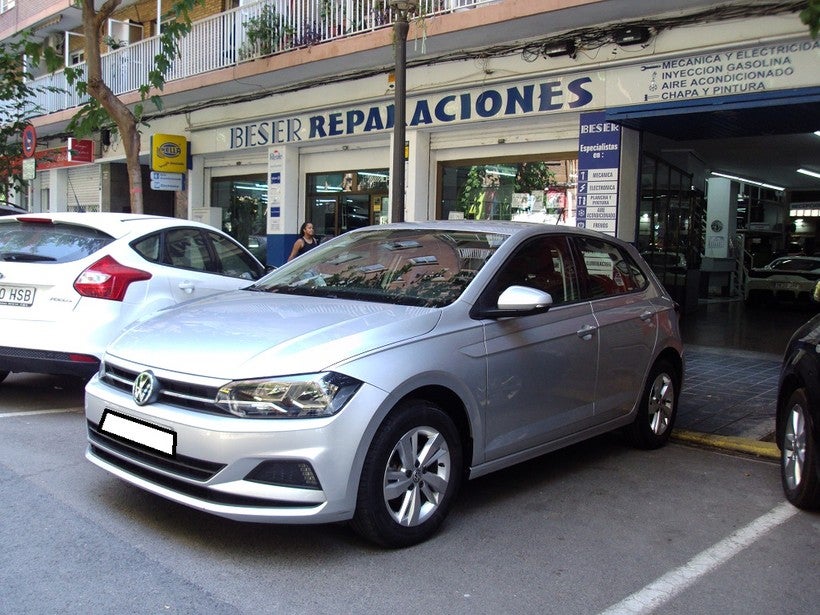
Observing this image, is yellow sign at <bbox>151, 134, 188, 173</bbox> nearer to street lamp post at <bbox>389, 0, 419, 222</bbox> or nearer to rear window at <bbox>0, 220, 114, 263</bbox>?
street lamp post at <bbox>389, 0, 419, 222</bbox>

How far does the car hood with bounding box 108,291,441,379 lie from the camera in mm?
3383

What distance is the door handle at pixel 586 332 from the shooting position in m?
4.74

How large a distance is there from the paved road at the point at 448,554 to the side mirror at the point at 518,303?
3.68 feet

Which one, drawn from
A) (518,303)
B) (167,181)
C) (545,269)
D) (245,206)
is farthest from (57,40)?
(518,303)

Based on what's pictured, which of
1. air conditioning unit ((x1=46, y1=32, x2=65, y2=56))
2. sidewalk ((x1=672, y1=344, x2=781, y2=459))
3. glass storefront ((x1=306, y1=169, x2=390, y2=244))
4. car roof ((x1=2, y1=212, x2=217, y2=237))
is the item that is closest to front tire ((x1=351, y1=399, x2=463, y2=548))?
sidewalk ((x1=672, y1=344, x2=781, y2=459))

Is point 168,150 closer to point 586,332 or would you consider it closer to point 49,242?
point 49,242

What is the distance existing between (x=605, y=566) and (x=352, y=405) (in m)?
1.46

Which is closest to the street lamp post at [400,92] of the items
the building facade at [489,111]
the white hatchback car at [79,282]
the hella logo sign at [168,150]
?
the building facade at [489,111]

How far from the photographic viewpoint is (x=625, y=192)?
32.6ft

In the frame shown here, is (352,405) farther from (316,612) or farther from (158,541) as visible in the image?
(158,541)

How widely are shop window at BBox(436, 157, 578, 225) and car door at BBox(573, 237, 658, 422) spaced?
5.46 m

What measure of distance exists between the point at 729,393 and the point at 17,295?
6.57 metres

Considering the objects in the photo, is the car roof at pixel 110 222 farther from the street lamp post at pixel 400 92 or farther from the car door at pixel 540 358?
the car door at pixel 540 358

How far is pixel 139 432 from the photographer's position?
359 centimetres
